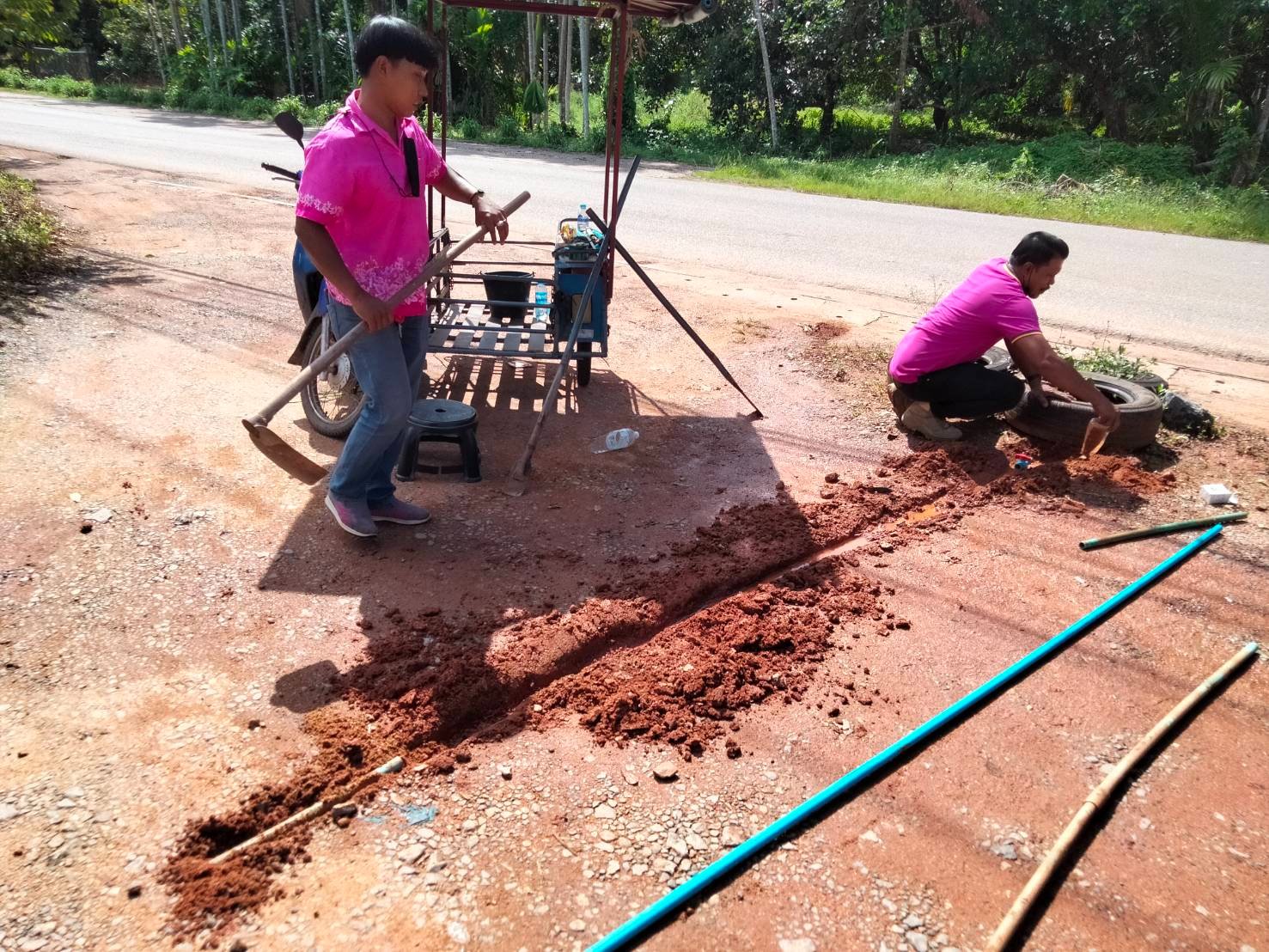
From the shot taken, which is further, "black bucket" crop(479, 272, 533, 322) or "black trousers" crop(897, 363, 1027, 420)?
"black bucket" crop(479, 272, 533, 322)

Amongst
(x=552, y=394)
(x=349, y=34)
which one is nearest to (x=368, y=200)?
(x=552, y=394)

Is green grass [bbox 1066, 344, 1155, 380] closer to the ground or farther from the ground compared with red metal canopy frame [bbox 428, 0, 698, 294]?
closer to the ground

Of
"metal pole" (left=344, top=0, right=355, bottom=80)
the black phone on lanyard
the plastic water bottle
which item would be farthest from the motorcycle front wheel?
"metal pole" (left=344, top=0, right=355, bottom=80)

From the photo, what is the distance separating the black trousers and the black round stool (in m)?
2.48

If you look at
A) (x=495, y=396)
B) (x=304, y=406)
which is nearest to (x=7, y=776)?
(x=304, y=406)

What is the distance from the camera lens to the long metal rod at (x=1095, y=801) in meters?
2.02

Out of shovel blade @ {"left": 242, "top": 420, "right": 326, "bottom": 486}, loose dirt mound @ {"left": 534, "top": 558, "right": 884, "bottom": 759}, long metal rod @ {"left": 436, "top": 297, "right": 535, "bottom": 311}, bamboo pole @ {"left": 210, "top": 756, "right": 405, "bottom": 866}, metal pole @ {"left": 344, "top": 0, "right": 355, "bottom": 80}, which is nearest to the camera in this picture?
bamboo pole @ {"left": 210, "top": 756, "right": 405, "bottom": 866}

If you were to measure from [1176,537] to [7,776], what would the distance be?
4404 mm

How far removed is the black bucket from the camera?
5.48 metres

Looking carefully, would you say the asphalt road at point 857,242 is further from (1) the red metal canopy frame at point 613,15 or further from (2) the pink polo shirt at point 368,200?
(2) the pink polo shirt at point 368,200

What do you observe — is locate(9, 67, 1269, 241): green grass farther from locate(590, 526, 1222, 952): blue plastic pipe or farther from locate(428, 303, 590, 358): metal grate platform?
locate(590, 526, 1222, 952): blue plastic pipe

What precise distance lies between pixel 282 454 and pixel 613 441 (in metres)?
1.88

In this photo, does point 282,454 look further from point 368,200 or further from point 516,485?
point 516,485

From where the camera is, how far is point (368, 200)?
10.3 ft
